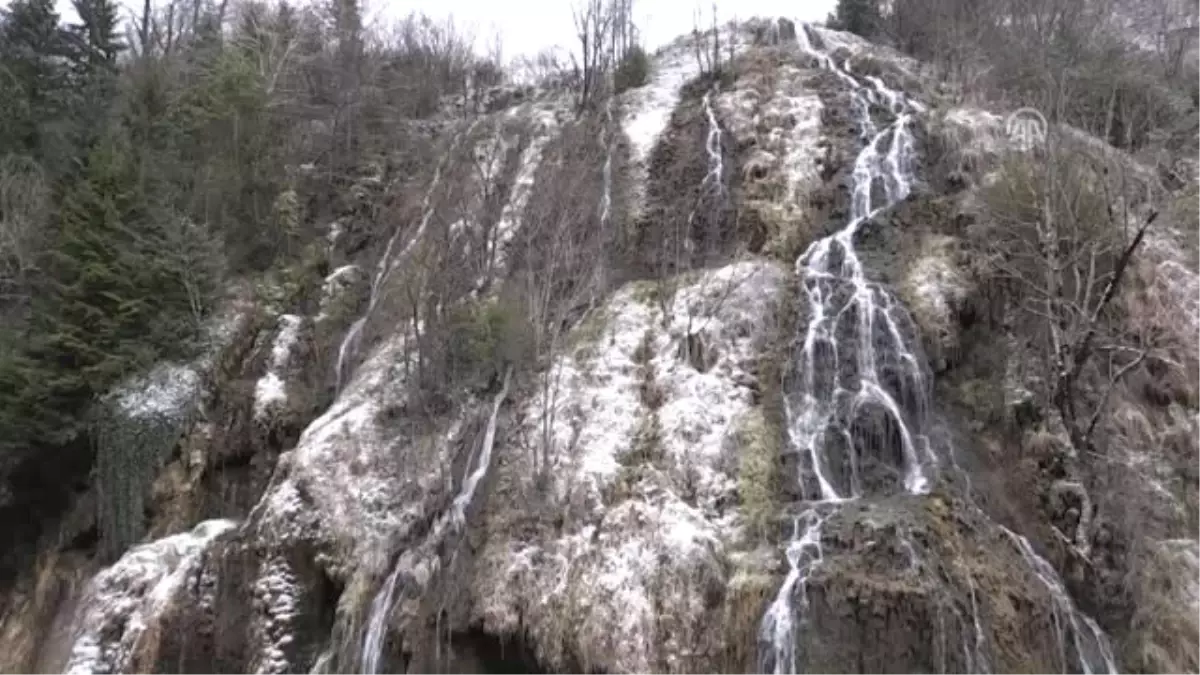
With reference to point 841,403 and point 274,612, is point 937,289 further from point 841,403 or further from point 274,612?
point 274,612

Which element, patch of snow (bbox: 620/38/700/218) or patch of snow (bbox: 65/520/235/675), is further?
patch of snow (bbox: 620/38/700/218)

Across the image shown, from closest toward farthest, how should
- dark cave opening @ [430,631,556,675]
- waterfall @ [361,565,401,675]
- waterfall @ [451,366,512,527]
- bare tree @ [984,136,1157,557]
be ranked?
dark cave opening @ [430,631,556,675] < waterfall @ [361,565,401,675] < bare tree @ [984,136,1157,557] < waterfall @ [451,366,512,527]

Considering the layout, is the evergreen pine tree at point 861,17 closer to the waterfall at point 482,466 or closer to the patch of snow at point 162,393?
the waterfall at point 482,466

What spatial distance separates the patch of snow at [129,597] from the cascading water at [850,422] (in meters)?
9.48

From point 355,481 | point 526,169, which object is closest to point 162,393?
point 355,481

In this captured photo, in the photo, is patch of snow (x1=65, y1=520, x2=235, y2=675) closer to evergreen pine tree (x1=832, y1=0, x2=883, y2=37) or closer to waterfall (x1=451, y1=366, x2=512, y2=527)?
waterfall (x1=451, y1=366, x2=512, y2=527)

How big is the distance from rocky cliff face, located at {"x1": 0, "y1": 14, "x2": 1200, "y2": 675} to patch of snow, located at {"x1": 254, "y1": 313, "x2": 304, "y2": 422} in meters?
0.08

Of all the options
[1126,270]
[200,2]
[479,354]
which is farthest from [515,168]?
[200,2]

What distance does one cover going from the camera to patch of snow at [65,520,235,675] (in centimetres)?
1477

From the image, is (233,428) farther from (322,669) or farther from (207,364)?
(322,669)

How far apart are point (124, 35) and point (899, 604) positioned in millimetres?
31293

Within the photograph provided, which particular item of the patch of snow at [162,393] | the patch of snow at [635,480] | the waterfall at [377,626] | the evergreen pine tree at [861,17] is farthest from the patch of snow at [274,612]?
the evergreen pine tree at [861,17]

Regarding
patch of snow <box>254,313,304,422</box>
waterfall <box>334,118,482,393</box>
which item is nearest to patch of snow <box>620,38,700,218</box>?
waterfall <box>334,118,482,393</box>

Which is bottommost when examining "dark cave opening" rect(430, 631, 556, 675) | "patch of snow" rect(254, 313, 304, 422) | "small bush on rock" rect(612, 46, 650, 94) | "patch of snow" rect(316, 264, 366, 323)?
"dark cave opening" rect(430, 631, 556, 675)
